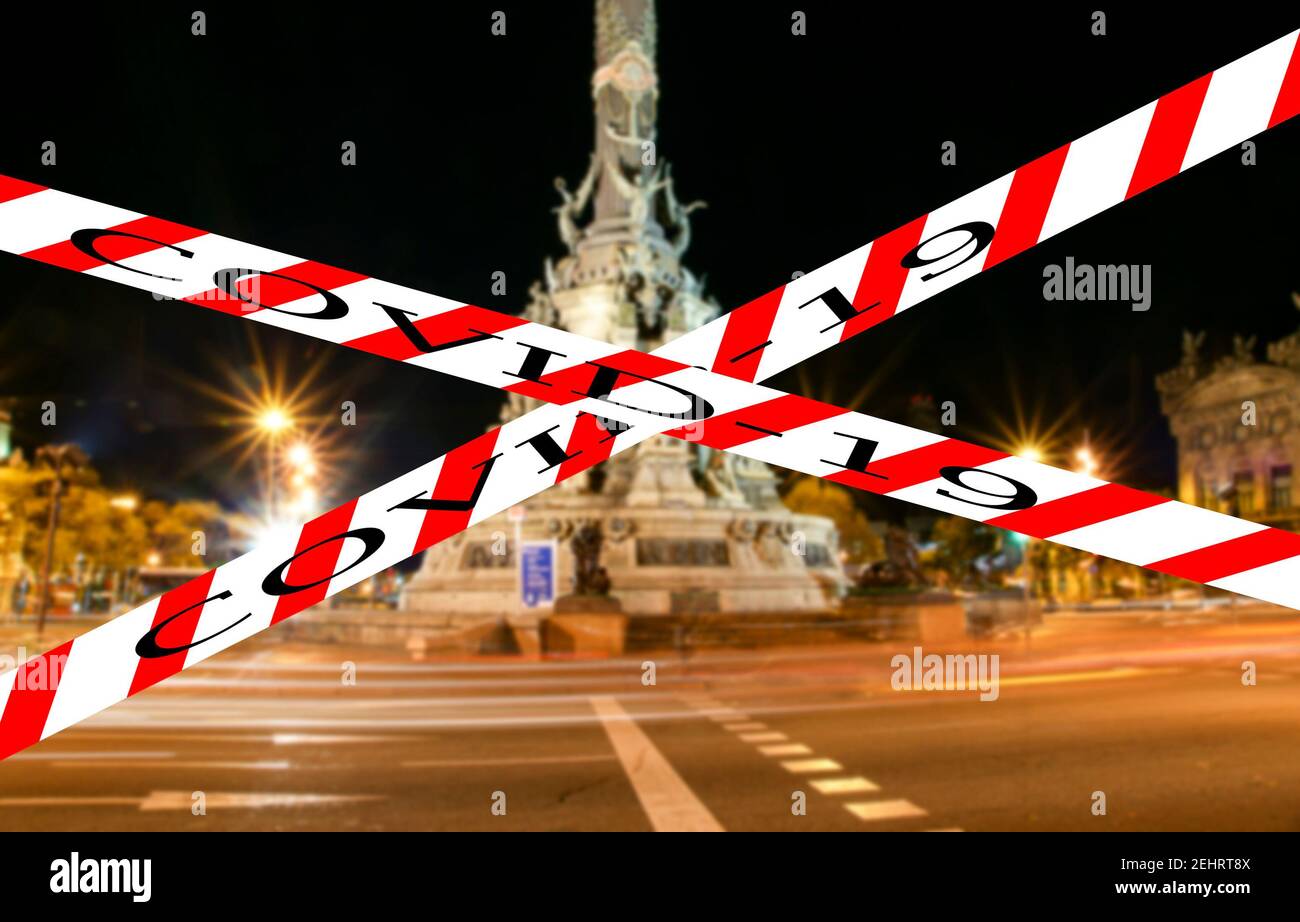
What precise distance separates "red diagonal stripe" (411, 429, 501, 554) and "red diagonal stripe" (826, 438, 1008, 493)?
29.3 inches

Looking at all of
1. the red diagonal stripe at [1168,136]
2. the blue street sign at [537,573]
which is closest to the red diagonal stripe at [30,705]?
the red diagonal stripe at [1168,136]

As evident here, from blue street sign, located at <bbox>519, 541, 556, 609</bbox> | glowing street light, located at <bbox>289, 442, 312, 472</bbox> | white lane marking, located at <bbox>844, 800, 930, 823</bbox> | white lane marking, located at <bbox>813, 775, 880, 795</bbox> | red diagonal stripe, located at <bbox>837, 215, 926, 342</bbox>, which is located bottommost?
white lane marking, located at <bbox>813, 775, 880, 795</bbox>

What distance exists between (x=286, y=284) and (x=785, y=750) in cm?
863

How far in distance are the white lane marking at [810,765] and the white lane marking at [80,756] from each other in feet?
21.1

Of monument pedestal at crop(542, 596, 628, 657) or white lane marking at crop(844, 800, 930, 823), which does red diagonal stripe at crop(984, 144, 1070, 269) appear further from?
monument pedestal at crop(542, 596, 628, 657)

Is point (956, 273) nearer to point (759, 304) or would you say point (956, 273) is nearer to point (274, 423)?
point (759, 304)

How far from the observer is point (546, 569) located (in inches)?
942

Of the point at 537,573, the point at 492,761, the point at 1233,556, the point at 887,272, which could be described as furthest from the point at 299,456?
the point at 1233,556

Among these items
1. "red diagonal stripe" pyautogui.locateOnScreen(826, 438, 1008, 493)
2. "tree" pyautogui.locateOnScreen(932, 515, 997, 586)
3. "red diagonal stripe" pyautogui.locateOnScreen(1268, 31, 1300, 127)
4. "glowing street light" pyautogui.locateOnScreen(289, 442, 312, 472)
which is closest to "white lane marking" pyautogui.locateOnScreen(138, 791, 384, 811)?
"red diagonal stripe" pyautogui.locateOnScreen(826, 438, 1008, 493)

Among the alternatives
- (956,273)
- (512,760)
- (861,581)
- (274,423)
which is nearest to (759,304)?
(956,273)

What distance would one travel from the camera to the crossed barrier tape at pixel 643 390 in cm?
194

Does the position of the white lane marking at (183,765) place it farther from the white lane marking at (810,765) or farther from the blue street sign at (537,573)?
the blue street sign at (537,573)

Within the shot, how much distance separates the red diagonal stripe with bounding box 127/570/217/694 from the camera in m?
1.93

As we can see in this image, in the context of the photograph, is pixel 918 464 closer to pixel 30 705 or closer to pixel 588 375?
pixel 588 375
